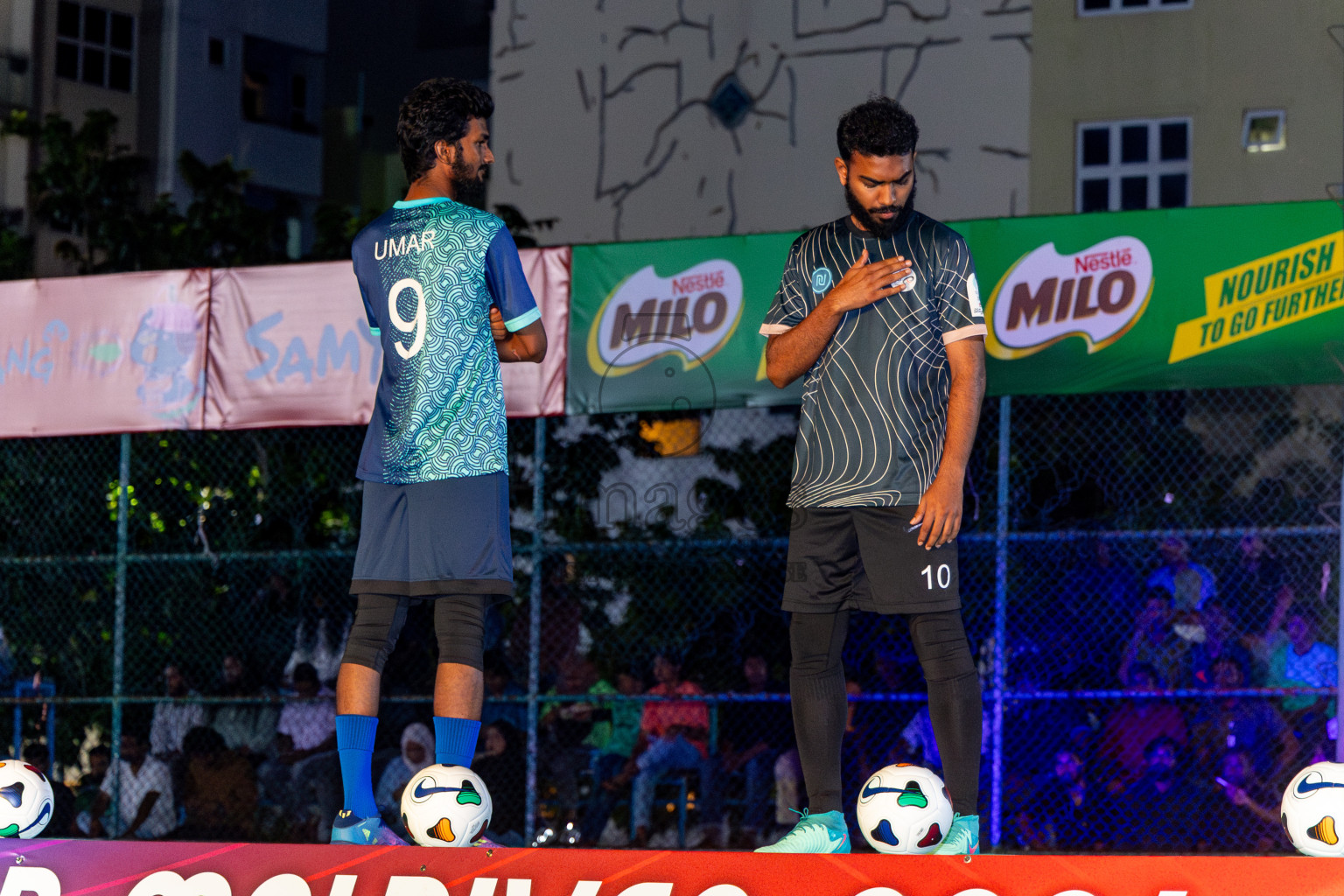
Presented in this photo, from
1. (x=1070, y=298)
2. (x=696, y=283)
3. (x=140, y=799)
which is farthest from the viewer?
(x=140, y=799)

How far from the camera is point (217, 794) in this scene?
816 centimetres

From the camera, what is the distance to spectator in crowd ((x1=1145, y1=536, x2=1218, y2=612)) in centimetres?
718

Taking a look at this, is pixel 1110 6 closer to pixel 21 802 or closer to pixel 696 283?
pixel 696 283

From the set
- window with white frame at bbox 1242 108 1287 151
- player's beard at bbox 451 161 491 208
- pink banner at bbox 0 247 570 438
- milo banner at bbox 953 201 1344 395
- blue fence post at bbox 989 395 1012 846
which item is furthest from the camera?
window with white frame at bbox 1242 108 1287 151

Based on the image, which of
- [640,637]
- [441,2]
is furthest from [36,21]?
[640,637]

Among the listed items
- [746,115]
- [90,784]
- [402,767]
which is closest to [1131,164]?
[746,115]

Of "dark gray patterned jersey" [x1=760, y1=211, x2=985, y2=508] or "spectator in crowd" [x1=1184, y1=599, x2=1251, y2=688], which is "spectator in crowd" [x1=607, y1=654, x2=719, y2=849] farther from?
"dark gray patterned jersey" [x1=760, y1=211, x2=985, y2=508]

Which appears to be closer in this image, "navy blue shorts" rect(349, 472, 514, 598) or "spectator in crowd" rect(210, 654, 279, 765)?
"navy blue shorts" rect(349, 472, 514, 598)

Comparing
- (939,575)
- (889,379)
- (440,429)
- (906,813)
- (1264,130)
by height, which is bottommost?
(906,813)

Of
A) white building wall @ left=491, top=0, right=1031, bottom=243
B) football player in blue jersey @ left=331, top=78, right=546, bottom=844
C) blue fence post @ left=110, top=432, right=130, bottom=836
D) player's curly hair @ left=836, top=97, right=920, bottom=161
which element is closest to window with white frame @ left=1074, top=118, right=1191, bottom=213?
white building wall @ left=491, top=0, right=1031, bottom=243

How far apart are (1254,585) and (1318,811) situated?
4333 millimetres

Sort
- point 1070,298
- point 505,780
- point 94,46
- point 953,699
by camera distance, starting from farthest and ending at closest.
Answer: point 94,46, point 505,780, point 1070,298, point 953,699

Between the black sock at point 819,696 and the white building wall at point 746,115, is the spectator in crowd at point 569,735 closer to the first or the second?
the black sock at point 819,696

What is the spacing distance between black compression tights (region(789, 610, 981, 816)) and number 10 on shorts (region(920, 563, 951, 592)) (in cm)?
7
